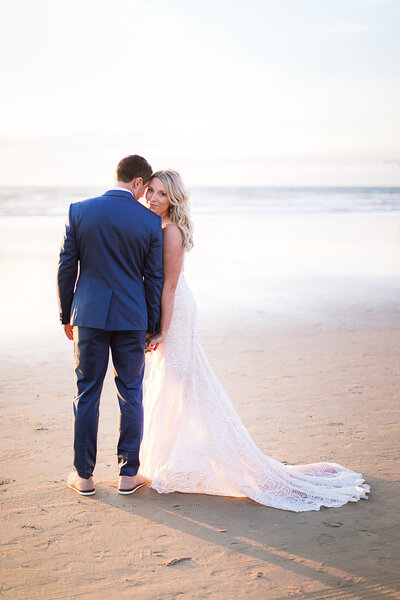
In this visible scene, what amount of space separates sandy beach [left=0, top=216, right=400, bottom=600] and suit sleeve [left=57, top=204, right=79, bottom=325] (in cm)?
121

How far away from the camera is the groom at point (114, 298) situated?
3.39 metres

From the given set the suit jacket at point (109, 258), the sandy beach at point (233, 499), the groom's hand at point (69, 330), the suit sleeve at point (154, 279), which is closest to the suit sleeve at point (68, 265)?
the suit jacket at point (109, 258)

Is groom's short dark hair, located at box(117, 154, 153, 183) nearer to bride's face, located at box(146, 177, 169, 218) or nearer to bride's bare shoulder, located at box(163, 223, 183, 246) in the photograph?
bride's face, located at box(146, 177, 169, 218)

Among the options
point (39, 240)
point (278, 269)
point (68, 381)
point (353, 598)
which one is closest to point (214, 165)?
point (39, 240)

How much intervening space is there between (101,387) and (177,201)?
1.21 metres

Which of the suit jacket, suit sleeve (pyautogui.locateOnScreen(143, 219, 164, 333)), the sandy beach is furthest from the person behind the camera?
suit sleeve (pyautogui.locateOnScreen(143, 219, 164, 333))

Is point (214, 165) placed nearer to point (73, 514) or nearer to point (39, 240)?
point (39, 240)

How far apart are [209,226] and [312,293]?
11.5m

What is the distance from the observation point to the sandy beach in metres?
2.75

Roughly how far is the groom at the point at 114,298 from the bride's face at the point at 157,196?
6 cm

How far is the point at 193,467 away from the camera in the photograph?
3625mm

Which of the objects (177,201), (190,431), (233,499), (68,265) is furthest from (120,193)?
(233,499)

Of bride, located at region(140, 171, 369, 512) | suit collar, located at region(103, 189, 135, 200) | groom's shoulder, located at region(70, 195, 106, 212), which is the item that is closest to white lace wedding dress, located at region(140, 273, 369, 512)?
bride, located at region(140, 171, 369, 512)

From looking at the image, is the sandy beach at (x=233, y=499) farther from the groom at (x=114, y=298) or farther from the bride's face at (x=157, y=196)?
the bride's face at (x=157, y=196)
